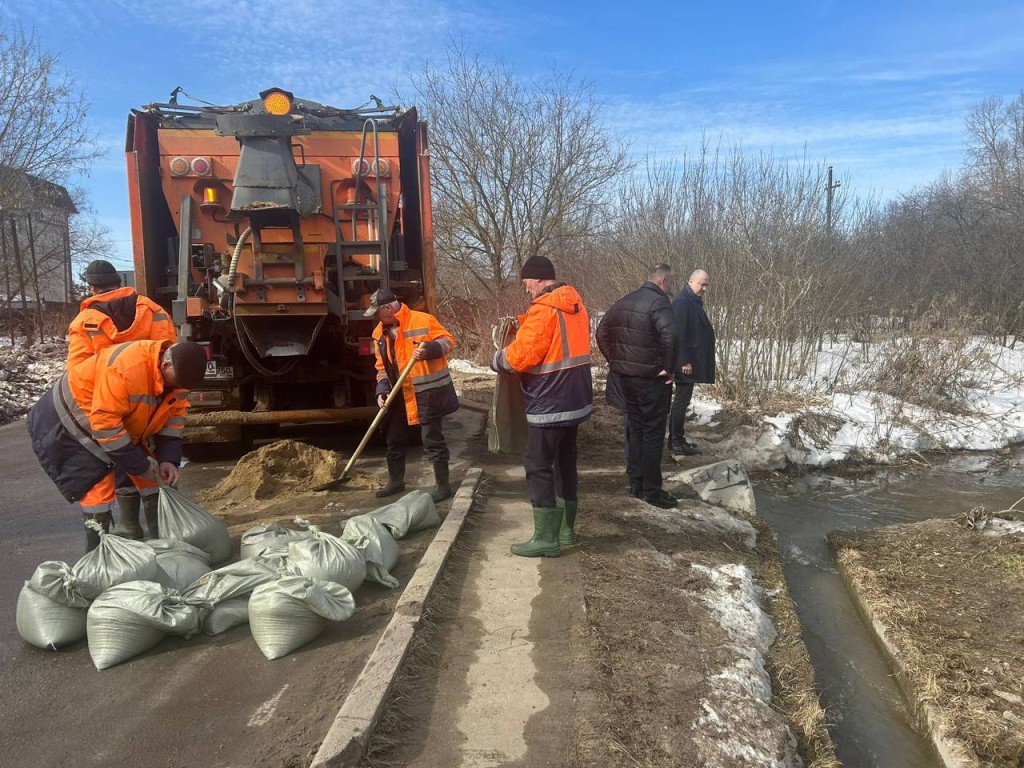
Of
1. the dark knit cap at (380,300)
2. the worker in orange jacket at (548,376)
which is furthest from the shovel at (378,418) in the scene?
the worker in orange jacket at (548,376)

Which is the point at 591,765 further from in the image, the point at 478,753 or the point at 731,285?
the point at 731,285

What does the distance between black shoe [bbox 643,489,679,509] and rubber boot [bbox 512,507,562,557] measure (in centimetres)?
130

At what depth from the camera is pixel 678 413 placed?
22.2 feet

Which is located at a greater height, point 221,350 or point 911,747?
point 221,350

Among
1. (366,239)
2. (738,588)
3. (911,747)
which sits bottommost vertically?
(911,747)

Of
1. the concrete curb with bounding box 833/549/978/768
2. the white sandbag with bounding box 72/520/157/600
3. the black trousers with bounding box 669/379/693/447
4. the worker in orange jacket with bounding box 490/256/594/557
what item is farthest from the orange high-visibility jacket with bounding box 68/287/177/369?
the black trousers with bounding box 669/379/693/447

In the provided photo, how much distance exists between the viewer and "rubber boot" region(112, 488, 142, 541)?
3711 mm

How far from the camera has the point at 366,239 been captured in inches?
226

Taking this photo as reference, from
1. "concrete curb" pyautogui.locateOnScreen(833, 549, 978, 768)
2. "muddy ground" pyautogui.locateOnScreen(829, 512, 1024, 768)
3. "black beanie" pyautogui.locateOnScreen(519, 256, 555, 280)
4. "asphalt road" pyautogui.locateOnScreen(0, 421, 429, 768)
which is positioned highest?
"black beanie" pyautogui.locateOnScreen(519, 256, 555, 280)

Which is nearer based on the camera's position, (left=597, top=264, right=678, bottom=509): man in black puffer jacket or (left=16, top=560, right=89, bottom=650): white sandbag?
(left=16, top=560, right=89, bottom=650): white sandbag

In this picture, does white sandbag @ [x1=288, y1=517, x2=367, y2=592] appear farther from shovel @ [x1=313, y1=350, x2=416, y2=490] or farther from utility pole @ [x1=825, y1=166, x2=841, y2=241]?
utility pole @ [x1=825, y1=166, x2=841, y2=241]

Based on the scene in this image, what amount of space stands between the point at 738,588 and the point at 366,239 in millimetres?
3934

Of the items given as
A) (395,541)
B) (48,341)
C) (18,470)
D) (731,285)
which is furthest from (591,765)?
(48,341)

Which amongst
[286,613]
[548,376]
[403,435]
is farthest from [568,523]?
[286,613]
